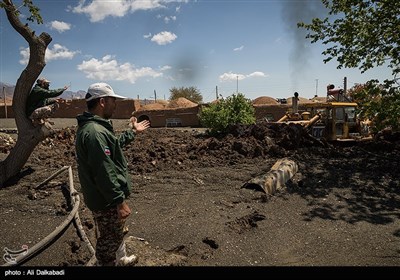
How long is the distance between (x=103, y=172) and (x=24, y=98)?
5451 mm

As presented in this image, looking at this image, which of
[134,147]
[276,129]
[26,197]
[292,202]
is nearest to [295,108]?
[276,129]

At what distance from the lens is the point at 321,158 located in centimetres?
968

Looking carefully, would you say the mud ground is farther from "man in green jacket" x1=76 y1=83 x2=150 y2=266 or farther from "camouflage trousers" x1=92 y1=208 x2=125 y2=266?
"man in green jacket" x1=76 y1=83 x2=150 y2=266

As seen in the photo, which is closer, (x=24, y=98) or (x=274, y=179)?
(x=274, y=179)

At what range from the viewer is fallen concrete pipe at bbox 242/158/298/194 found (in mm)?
6668

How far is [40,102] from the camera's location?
725 centimetres

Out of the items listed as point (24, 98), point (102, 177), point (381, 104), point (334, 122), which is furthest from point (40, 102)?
point (334, 122)

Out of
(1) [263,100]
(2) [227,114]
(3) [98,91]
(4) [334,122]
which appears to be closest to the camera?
(3) [98,91]

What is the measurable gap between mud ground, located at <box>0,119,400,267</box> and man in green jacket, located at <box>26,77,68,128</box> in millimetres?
1360

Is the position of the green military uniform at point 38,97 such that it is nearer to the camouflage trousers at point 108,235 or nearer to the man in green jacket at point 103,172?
the man in green jacket at point 103,172

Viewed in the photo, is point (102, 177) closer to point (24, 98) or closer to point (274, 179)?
point (274, 179)

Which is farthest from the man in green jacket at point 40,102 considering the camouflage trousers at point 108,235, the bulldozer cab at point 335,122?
the bulldozer cab at point 335,122

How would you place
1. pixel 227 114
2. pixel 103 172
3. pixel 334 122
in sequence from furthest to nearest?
pixel 227 114 → pixel 334 122 → pixel 103 172
